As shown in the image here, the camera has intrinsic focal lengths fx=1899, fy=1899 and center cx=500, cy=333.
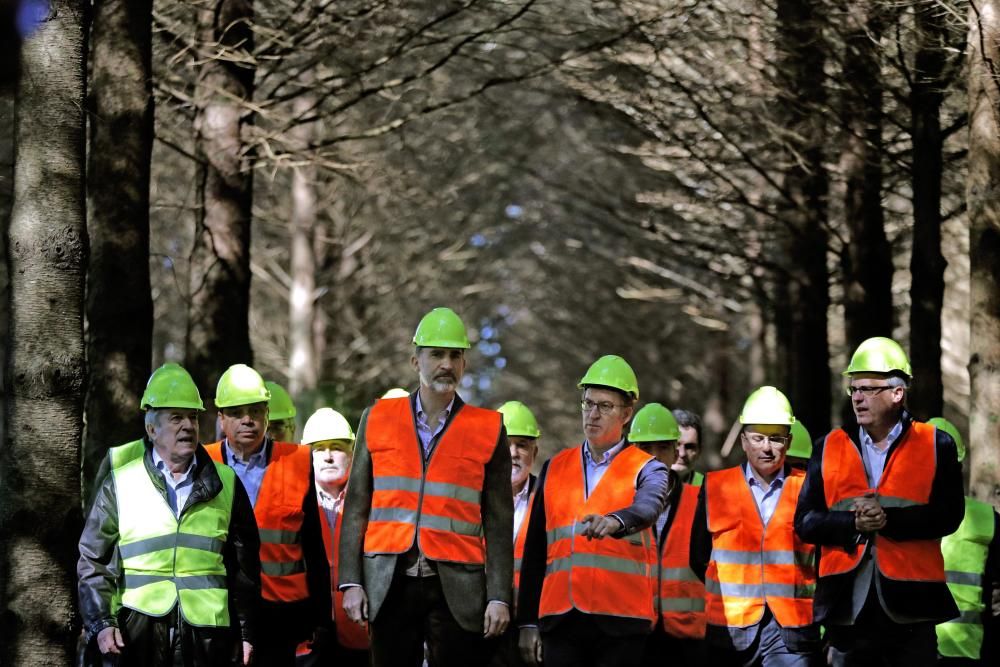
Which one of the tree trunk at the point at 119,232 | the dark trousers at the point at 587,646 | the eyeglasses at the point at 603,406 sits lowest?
the dark trousers at the point at 587,646

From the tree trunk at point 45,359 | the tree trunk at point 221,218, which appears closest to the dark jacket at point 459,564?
the tree trunk at point 45,359

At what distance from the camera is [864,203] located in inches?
724

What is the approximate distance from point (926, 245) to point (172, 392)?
878 centimetres

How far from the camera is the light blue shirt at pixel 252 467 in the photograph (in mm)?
10906

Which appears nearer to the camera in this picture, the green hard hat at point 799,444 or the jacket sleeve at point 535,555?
the jacket sleeve at point 535,555

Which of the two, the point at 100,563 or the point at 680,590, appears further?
the point at 680,590

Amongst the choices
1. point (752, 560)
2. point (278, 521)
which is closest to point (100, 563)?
point (278, 521)

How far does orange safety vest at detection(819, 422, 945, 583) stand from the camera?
31.1 feet

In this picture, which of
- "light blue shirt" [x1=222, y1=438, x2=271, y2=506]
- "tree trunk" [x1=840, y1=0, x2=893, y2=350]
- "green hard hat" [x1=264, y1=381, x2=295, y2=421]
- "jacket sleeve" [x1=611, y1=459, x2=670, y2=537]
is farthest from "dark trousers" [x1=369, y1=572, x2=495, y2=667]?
"tree trunk" [x1=840, y1=0, x2=893, y2=350]

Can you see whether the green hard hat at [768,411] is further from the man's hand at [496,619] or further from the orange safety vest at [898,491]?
the man's hand at [496,619]

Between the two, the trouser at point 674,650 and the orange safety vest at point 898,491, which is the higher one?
the orange safety vest at point 898,491

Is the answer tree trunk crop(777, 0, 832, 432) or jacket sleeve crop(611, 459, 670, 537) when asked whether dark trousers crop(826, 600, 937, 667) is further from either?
tree trunk crop(777, 0, 832, 432)

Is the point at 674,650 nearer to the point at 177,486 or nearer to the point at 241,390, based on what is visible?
the point at 241,390

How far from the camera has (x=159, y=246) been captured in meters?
32.9
